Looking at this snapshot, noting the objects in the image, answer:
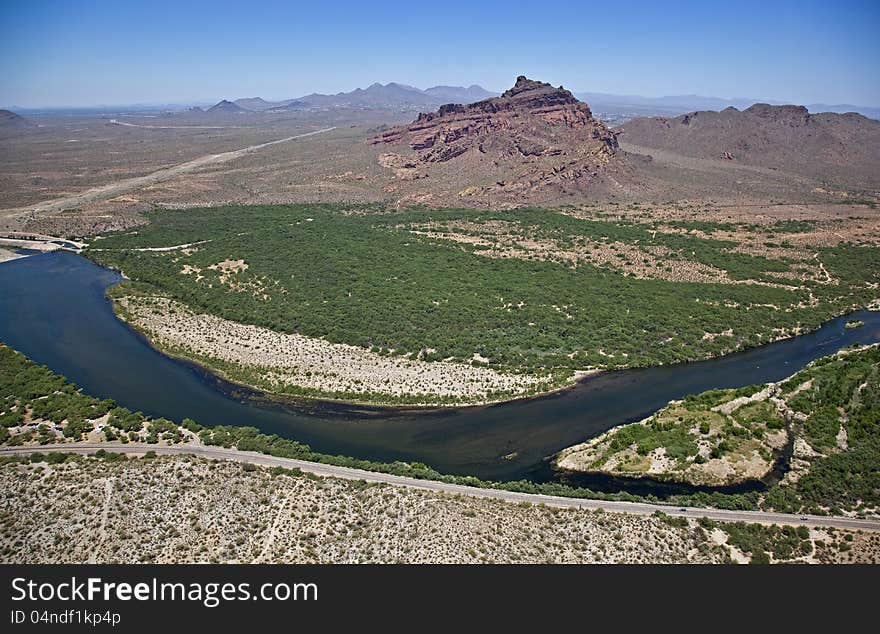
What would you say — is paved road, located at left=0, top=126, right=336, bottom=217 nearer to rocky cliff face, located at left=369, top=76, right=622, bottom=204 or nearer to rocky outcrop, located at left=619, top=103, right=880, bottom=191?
rocky cliff face, located at left=369, top=76, right=622, bottom=204

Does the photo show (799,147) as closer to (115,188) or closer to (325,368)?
(325,368)

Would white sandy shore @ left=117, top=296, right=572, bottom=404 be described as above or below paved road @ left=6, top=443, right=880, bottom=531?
above

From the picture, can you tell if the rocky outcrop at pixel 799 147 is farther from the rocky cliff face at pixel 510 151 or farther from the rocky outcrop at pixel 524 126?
the rocky cliff face at pixel 510 151

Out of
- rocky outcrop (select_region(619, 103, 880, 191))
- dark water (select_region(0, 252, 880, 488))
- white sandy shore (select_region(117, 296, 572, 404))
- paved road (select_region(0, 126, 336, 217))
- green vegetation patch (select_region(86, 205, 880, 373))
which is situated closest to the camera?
dark water (select_region(0, 252, 880, 488))

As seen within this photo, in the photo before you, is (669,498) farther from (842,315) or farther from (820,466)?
(842,315)

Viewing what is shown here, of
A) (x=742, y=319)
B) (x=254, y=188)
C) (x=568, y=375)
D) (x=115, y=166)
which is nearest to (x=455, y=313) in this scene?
(x=568, y=375)

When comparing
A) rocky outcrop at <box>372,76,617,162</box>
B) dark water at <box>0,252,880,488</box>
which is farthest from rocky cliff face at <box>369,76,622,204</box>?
dark water at <box>0,252,880,488</box>
